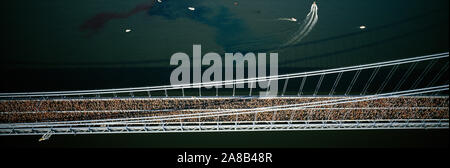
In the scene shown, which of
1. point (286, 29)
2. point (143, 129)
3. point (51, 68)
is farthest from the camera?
point (286, 29)

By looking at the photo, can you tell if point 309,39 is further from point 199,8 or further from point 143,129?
point 143,129

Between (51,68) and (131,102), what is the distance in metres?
2.15

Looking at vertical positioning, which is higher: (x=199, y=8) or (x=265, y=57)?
(x=199, y=8)

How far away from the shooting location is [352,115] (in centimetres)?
518

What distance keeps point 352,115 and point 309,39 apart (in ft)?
6.50

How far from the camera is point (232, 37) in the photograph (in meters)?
6.27

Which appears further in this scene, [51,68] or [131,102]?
[51,68]

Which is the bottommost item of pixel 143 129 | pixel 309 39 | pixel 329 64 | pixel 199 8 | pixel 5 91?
pixel 143 129

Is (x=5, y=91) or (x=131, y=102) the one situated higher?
(x=5, y=91)

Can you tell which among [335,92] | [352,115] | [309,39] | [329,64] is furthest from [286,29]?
[352,115]

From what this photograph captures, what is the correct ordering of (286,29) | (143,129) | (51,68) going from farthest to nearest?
(286,29) < (51,68) < (143,129)

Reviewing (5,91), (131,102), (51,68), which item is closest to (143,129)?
(131,102)

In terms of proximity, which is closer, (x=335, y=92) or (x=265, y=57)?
(x=335, y=92)

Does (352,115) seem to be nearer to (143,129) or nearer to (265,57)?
(265,57)
